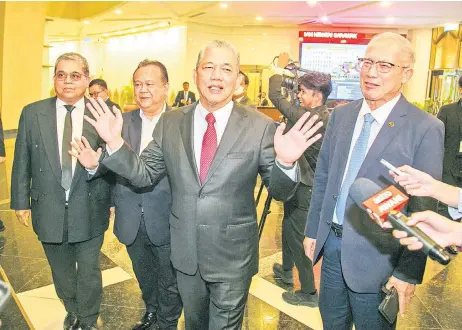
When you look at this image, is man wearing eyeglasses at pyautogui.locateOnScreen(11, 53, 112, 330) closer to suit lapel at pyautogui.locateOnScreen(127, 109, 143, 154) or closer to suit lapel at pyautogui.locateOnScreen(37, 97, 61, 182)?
suit lapel at pyautogui.locateOnScreen(37, 97, 61, 182)

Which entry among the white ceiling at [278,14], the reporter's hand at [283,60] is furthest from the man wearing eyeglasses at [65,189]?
the white ceiling at [278,14]

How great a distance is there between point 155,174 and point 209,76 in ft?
1.83

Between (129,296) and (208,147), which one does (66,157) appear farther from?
(129,296)

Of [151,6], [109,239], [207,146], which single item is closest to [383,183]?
[207,146]

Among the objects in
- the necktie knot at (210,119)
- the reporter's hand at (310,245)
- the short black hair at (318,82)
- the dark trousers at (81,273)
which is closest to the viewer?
the necktie knot at (210,119)

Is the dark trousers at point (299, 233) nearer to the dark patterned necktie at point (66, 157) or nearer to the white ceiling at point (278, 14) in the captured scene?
the dark patterned necktie at point (66, 157)

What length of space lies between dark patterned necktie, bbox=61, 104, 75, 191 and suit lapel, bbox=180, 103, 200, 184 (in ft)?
2.81

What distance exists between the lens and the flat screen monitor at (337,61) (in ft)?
41.4

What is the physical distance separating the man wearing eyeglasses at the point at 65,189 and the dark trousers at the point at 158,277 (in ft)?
0.82

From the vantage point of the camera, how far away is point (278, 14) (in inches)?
443

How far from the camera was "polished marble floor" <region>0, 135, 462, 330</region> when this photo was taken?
110 inches

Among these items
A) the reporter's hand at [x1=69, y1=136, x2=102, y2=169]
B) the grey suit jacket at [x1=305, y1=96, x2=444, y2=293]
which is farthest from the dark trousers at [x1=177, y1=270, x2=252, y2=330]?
the reporter's hand at [x1=69, y1=136, x2=102, y2=169]

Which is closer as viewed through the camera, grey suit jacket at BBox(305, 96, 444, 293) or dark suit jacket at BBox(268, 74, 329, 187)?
grey suit jacket at BBox(305, 96, 444, 293)

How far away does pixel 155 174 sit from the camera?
2.05 meters
